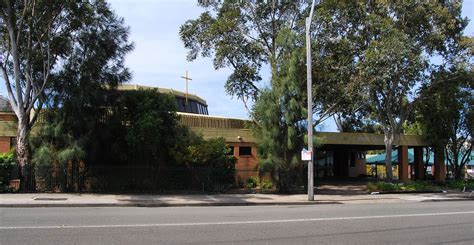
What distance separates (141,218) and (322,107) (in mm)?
17547

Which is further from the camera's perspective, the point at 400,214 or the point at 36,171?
the point at 36,171

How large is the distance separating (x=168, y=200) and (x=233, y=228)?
895 cm

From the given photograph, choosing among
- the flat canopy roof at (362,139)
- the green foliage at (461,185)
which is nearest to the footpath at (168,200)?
the green foliage at (461,185)

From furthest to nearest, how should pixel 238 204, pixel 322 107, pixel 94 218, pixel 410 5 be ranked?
pixel 322 107 → pixel 410 5 → pixel 238 204 → pixel 94 218

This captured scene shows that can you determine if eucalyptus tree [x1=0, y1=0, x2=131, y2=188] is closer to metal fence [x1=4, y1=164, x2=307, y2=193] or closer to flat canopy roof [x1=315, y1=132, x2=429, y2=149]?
metal fence [x1=4, y1=164, x2=307, y2=193]

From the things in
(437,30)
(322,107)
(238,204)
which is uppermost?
(437,30)

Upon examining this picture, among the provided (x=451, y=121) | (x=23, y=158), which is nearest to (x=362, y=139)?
(x=451, y=121)

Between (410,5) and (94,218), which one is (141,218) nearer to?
(94,218)

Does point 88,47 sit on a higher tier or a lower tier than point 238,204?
higher

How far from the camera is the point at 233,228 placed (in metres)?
11.2

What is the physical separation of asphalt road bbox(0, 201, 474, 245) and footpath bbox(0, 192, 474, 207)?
3743 millimetres

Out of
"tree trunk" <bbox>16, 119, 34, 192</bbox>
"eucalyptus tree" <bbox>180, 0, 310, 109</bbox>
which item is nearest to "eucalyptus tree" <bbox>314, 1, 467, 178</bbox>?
"eucalyptus tree" <bbox>180, 0, 310, 109</bbox>

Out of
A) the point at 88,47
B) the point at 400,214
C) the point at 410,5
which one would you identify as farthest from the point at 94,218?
the point at 410,5

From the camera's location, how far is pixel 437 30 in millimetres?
26984
